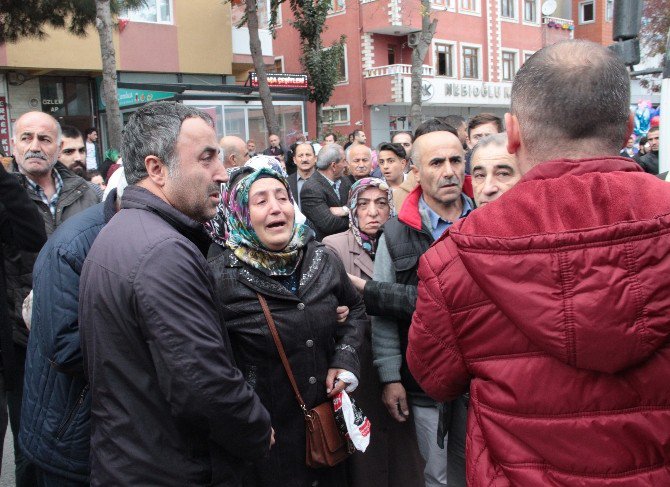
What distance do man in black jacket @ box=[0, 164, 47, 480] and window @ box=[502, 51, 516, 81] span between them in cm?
3488

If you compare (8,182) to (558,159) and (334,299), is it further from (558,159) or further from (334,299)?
(558,159)

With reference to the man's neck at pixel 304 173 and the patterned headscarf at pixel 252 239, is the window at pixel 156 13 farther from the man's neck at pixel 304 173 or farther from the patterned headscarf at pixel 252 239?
the patterned headscarf at pixel 252 239

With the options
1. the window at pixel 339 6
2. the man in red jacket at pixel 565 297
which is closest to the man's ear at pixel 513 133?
the man in red jacket at pixel 565 297

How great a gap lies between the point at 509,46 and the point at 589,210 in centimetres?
3636

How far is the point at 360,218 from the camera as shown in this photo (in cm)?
392

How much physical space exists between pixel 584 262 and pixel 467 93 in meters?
32.2

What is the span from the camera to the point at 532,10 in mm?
36656

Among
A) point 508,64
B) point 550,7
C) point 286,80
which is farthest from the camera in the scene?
point 508,64

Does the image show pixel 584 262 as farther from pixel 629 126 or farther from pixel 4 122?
pixel 4 122

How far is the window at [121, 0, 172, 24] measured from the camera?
19.0 m

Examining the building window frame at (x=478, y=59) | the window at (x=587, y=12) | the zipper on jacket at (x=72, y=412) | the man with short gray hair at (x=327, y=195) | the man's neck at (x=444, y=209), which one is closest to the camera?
the zipper on jacket at (x=72, y=412)

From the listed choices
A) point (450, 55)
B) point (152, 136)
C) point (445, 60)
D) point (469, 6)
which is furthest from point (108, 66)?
point (469, 6)

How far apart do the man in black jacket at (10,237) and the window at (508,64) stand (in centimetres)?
3488

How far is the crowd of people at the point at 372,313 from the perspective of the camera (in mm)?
1454
